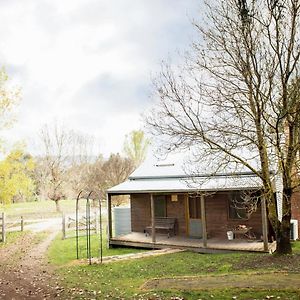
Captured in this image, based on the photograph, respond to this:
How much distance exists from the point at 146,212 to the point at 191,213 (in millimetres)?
2625

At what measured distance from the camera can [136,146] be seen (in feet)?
148

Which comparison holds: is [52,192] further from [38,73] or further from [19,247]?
[19,247]

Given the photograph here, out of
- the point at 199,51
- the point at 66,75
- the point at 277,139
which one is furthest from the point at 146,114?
the point at 66,75

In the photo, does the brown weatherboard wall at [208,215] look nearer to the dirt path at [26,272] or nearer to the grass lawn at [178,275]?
the grass lawn at [178,275]

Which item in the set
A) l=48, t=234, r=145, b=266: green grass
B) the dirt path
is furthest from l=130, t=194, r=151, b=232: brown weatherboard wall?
the dirt path

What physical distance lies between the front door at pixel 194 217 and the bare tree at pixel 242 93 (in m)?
5.76

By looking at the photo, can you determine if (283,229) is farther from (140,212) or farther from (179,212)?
(140,212)

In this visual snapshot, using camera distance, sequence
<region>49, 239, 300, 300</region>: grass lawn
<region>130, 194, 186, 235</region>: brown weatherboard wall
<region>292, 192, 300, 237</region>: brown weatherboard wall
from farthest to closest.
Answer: <region>292, 192, 300, 237</region>: brown weatherboard wall → <region>130, 194, 186, 235</region>: brown weatherboard wall → <region>49, 239, 300, 300</region>: grass lawn

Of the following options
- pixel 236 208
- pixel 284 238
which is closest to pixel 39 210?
pixel 236 208

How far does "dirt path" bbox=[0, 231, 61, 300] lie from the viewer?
8.98 metres

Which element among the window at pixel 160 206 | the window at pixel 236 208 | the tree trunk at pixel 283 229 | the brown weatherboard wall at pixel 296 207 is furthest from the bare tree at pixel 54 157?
the tree trunk at pixel 283 229

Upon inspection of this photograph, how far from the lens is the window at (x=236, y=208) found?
1689 cm

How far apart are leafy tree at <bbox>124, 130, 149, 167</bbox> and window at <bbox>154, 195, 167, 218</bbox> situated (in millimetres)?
25031

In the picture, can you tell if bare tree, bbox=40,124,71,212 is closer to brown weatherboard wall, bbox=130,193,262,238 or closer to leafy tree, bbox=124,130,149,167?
leafy tree, bbox=124,130,149,167
